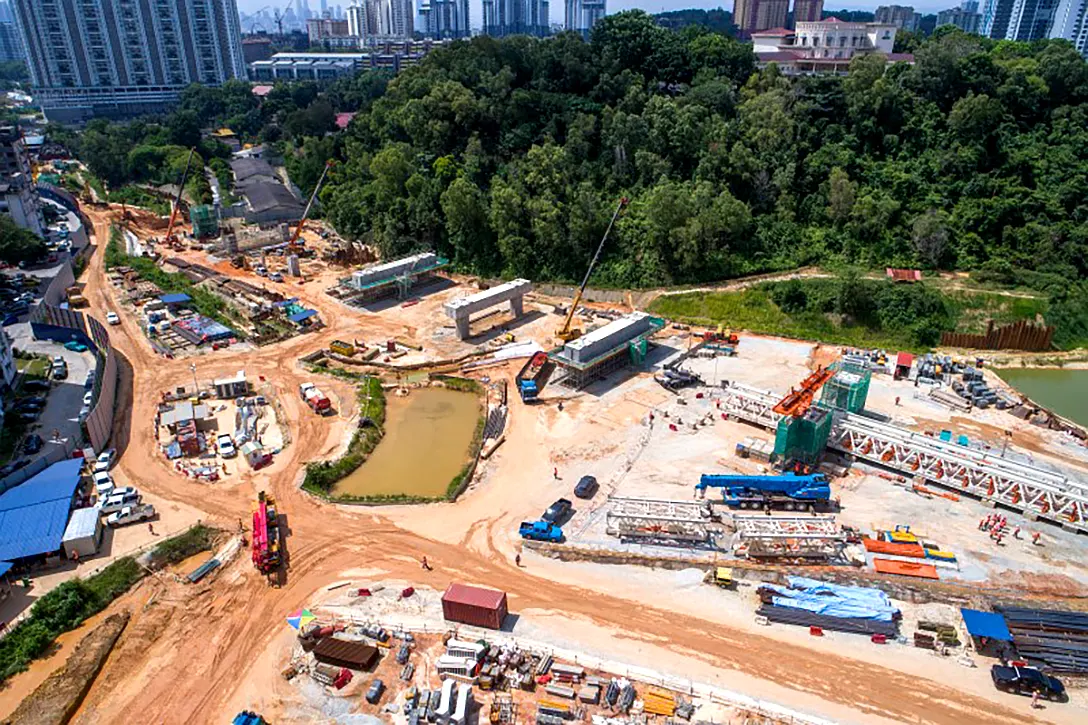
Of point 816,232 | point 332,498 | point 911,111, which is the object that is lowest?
point 332,498

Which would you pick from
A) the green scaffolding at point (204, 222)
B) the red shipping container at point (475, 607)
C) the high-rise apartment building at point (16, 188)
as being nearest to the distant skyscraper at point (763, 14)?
the green scaffolding at point (204, 222)

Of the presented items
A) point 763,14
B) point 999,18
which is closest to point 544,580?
point 763,14

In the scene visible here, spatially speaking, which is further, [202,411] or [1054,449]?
[202,411]

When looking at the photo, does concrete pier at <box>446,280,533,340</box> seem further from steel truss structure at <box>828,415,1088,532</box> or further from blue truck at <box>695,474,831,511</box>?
steel truss structure at <box>828,415,1088,532</box>

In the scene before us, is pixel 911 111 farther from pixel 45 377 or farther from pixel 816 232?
pixel 45 377

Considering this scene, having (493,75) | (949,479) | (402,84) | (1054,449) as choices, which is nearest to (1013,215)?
(1054,449)

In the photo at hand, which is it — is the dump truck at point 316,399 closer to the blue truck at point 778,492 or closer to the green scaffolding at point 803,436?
the blue truck at point 778,492

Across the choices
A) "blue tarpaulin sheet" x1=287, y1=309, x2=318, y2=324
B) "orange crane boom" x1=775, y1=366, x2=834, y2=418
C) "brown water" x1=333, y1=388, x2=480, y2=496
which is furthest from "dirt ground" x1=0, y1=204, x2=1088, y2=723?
"blue tarpaulin sheet" x1=287, y1=309, x2=318, y2=324
